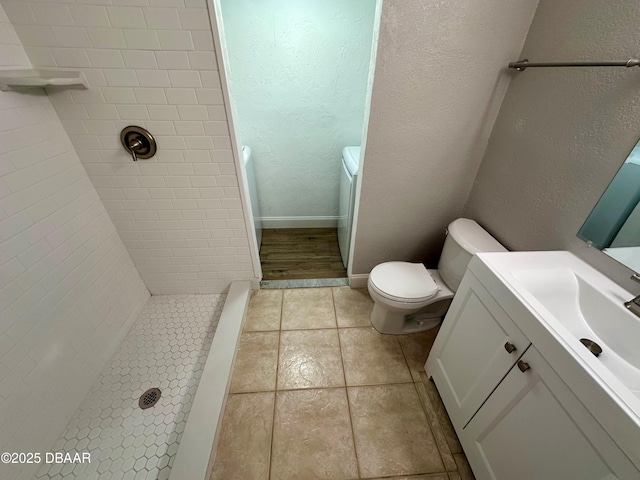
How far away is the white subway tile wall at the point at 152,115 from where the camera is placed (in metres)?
1.00

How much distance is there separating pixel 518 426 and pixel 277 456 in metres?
0.94

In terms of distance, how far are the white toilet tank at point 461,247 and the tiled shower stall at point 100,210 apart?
123 cm

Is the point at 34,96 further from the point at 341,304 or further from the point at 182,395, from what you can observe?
the point at 341,304

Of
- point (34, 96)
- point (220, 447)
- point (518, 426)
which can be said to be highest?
point (34, 96)

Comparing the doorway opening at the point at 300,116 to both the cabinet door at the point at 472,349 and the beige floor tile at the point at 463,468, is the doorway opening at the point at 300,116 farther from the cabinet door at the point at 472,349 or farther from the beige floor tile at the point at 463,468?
the beige floor tile at the point at 463,468

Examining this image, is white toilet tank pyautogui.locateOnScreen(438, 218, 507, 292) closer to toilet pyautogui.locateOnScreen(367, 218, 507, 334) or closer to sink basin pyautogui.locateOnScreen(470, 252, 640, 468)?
toilet pyautogui.locateOnScreen(367, 218, 507, 334)

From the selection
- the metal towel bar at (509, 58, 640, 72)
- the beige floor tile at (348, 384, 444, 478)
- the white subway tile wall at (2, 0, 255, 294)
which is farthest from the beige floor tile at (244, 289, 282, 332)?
the metal towel bar at (509, 58, 640, 72)

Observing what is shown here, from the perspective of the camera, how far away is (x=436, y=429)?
3.99 ft

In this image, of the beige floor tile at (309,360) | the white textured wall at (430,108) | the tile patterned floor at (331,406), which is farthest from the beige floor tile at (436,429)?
the white textured wall at (430,108)

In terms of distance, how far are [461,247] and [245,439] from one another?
139 centimetres

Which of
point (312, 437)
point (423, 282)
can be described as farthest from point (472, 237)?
point (312, 437)

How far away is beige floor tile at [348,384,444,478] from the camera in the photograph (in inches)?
43.4

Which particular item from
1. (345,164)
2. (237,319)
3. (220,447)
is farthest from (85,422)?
(345,164)

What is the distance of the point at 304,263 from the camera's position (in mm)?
2197
